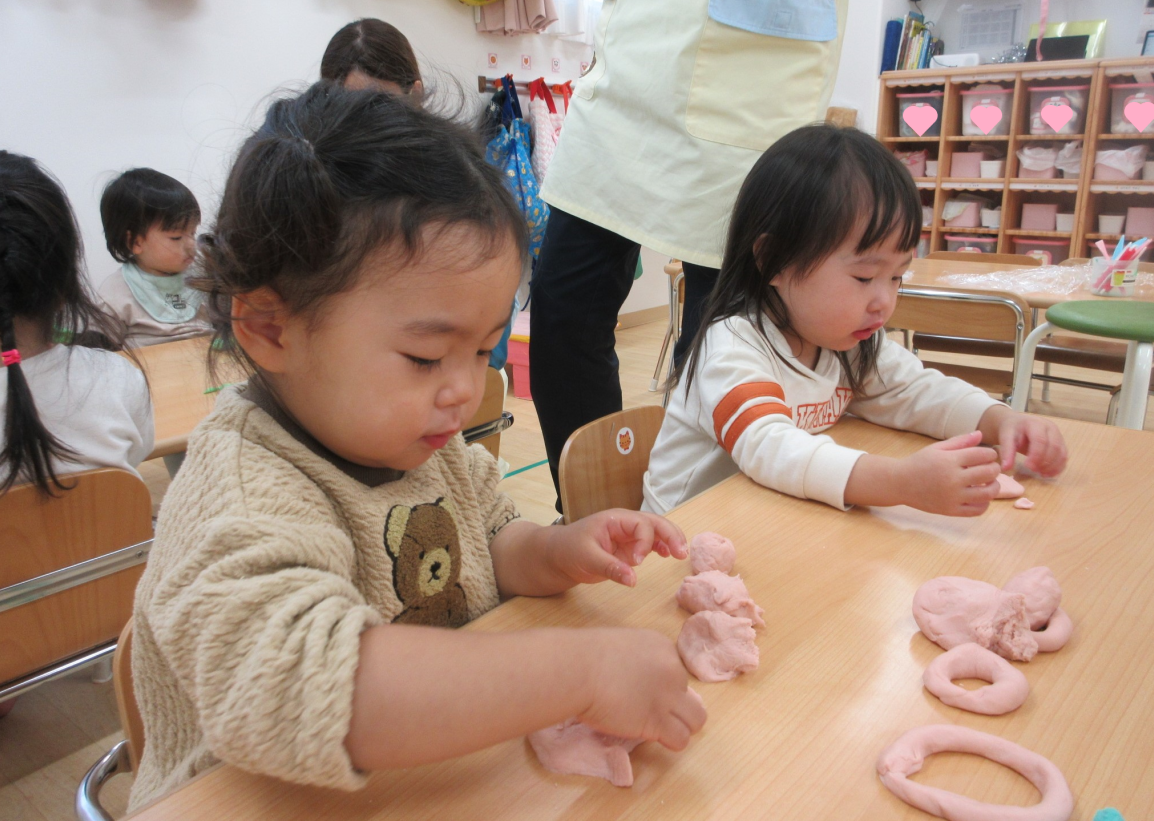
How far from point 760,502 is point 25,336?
114 cm

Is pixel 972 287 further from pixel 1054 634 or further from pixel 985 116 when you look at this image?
pixel 985 116

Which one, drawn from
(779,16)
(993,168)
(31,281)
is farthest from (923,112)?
(31,281)

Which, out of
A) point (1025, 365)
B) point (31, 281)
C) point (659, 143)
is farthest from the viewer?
point (1025, 365)

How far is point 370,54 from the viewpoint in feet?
6.92

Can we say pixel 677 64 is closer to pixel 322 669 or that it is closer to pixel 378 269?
pixel 378 269

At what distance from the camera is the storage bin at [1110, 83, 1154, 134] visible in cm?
424

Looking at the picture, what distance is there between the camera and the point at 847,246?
109 centimetres

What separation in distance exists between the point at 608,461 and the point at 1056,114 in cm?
460

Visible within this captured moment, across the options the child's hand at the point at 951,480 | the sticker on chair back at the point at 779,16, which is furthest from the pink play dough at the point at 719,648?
the sticker on chair back at the point at 779,16

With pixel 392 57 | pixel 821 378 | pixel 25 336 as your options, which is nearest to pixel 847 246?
pixel 821 378

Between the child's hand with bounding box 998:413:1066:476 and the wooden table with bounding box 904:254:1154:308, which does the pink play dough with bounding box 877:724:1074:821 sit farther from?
the wooden table with bounding box 904:254:1154:308

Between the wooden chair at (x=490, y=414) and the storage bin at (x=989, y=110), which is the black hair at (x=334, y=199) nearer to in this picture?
the wooden chair at (x=490, y=414)

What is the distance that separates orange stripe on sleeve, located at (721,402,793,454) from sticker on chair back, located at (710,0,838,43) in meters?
0.73

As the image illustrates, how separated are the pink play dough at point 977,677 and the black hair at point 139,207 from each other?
2.43 m
